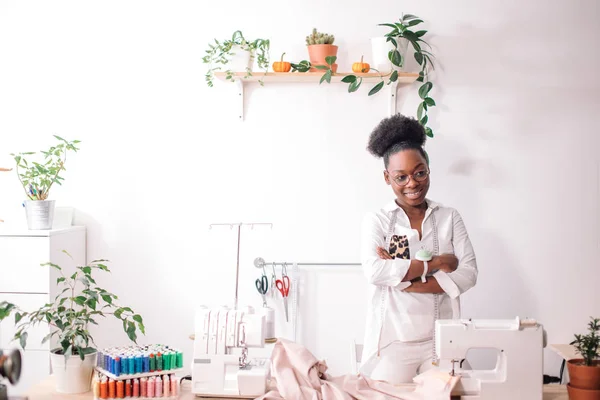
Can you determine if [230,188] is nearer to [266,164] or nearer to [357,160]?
[266,164]

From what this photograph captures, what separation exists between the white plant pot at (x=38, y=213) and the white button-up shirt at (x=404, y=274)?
5.43 feet

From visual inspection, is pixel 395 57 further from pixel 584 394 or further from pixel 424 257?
pixel 584 394

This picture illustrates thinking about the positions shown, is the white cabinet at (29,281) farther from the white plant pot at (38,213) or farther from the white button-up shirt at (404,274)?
the white button-up shirt at (404,274)

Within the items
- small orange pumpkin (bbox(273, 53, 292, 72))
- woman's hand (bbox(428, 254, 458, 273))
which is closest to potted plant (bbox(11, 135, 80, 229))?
small orange pumpkin (bbox(273, 53, 292, 72))

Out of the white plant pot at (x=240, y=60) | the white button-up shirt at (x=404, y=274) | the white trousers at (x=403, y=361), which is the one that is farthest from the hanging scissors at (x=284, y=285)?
the white plant pot at (x=240, y=60)

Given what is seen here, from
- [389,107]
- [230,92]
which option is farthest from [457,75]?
[230,92]

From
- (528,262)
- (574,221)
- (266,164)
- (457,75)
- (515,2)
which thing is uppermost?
(515,2)

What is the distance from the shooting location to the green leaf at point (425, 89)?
11.7 ft

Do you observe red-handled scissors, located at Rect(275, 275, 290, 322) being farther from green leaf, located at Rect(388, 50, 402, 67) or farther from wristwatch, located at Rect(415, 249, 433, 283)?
green leaf, located at Rect(388, 50, 402, 67)

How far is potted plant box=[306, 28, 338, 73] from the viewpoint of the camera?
3.55m

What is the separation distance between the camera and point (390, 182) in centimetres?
308

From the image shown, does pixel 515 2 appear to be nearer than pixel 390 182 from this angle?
No

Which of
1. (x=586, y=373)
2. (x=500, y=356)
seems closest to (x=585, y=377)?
(x=586, y=373)

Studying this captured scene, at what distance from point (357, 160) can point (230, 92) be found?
0.79 meters
